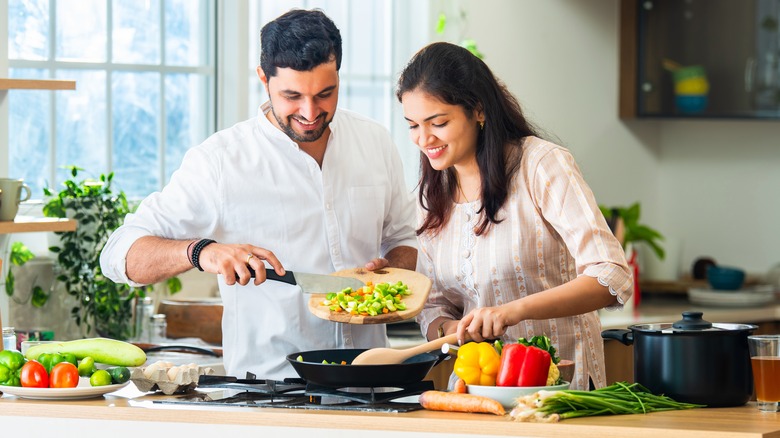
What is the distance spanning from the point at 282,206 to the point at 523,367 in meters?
0.88

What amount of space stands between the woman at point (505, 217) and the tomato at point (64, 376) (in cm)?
81

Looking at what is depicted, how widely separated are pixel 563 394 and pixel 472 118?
79 centimetres

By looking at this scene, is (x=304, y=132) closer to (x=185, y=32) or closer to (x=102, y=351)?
(x=102, y=351)

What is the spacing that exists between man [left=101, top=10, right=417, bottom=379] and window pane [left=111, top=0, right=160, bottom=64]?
1306 millimetres

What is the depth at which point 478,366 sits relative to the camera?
2.27 meters

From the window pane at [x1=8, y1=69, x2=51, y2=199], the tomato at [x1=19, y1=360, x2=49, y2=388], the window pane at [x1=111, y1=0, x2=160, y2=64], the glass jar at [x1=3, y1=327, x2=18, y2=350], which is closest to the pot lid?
the tomato at [x1=19, y1=360, x2=49, y2=388]

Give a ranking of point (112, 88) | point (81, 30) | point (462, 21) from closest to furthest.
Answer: point (81, 30), point (112, 88), point (462, 21)

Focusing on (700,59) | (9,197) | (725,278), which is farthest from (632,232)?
(9,197)

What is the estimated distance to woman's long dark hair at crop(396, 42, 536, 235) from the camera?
8.63 ft

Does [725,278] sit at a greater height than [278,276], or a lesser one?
lesser

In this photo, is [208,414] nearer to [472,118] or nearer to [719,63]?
[472,118]

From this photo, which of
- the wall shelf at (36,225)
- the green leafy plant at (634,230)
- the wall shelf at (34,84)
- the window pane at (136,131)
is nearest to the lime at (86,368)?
the wall shelf at (36,225)

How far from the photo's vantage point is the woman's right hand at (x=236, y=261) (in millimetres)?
2508

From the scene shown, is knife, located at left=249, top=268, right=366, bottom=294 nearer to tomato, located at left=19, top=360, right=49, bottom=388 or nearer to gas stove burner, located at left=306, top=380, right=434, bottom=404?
gas stove burner, located at left=306, top=380, right=434, bottom=404
